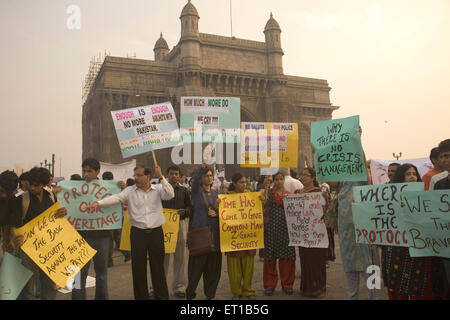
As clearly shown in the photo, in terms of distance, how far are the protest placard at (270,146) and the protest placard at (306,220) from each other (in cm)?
136

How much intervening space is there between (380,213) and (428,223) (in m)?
0.56

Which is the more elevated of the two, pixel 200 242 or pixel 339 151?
pixel 339 151

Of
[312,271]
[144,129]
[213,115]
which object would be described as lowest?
[312,271]

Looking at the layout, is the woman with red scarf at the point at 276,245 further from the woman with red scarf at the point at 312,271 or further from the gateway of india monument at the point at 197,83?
the gateway of india monument at the point at 197,83

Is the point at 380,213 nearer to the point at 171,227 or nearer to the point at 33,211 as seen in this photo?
the point at 171,227

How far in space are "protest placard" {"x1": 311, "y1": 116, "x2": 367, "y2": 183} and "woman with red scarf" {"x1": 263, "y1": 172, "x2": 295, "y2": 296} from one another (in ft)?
2.78

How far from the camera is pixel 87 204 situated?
469cm

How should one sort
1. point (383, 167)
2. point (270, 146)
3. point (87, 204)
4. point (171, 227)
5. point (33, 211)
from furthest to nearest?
point (383, 167)
point (270, 146)
point (171, 227)
point (87, 204)
point (33, 211)

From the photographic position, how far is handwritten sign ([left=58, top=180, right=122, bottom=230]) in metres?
4.59

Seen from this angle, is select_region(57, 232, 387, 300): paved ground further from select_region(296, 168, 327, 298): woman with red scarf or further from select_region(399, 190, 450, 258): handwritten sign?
select_region(399, 190, 450, 258): handwritten sign

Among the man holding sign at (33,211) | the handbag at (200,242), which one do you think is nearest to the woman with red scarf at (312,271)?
the handbag at (200,242)

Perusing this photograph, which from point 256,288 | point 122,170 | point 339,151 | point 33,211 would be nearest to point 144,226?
point 33,211

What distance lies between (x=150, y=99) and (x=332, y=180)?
27.9m
